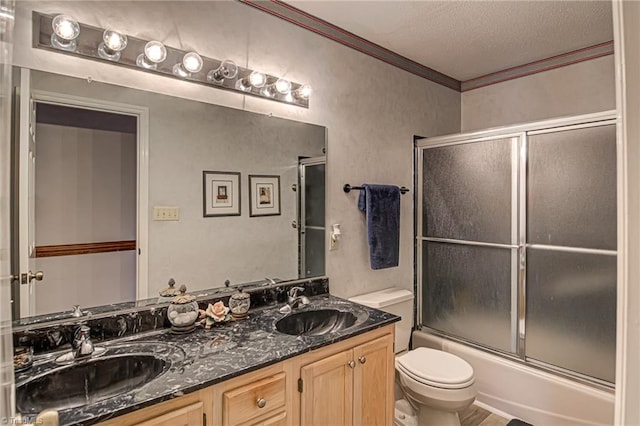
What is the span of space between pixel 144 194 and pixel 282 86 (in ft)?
3.00

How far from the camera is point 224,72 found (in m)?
1.74

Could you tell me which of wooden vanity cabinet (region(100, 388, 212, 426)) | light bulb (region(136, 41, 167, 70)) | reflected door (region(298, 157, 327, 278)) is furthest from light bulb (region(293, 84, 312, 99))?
wooden vanity cabinet (region(100, 388, 212, 426))

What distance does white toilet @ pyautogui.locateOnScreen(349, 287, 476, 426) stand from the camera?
6.14 feet

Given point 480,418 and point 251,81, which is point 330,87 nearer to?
point 251,81

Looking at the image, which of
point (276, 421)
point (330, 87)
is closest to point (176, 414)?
point (276, 421)

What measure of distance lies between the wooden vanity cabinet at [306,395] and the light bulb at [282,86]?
52.6 inches

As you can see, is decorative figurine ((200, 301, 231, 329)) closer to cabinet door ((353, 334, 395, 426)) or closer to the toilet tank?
cabinet door ((353, 334, 395, 426))

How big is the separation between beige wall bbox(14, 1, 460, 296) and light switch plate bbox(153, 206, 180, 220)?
0.53 m

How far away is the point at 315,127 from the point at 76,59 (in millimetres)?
1194

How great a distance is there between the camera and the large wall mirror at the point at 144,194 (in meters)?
1.34

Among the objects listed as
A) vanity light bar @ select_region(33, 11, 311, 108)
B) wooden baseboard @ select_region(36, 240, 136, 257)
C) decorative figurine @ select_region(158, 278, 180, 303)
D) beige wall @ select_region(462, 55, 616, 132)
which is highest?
beige wall @ select_region(462, 55, 616, 132)

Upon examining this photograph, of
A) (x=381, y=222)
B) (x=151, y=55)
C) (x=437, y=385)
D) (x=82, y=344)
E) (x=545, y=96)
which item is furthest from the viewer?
(x=545, y=96)

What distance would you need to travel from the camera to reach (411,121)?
8.96 ft

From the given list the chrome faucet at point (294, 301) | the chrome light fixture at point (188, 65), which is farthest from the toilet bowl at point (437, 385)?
the chrome light fixture at point (188, 65)
